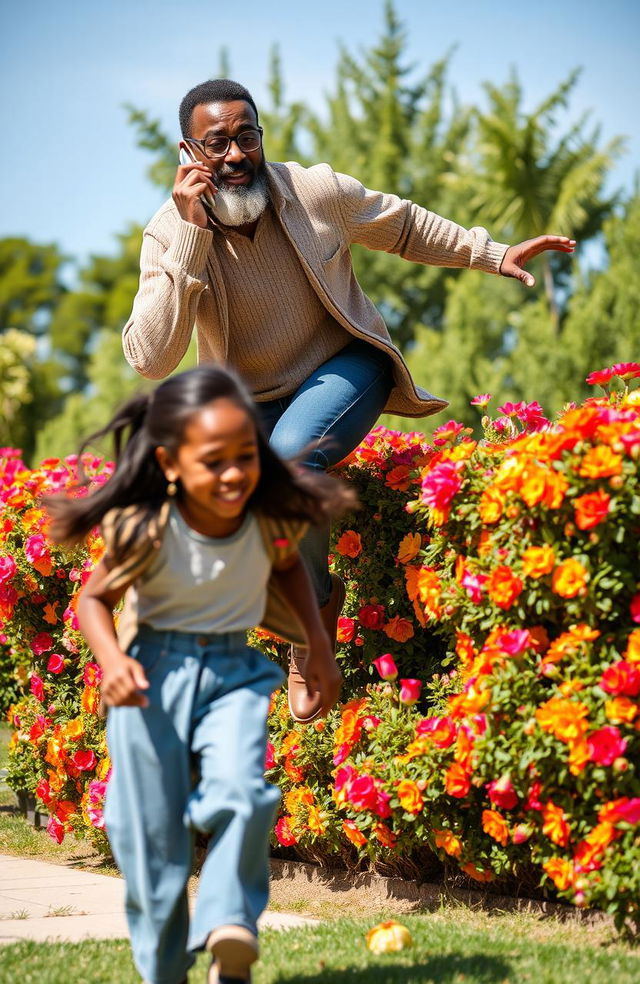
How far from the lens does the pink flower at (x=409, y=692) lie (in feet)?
12.4

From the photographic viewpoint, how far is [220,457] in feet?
8.64

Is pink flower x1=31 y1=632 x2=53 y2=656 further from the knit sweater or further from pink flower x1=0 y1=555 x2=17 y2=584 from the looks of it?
the knit sweater

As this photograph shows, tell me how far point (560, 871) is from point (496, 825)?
9.9 inches

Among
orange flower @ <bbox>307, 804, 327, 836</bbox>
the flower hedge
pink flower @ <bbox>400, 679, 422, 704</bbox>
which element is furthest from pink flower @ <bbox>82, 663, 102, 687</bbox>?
pink flower @ <bbox>400, 679, 422, 704</bbox>

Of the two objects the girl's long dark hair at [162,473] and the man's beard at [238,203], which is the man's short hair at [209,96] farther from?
the girl's long dark hair at [162,473]

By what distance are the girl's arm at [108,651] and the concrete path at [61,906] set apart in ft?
4.20

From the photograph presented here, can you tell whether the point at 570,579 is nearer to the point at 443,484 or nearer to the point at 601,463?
the point at 601,463

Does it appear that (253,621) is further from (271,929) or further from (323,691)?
(271,929)

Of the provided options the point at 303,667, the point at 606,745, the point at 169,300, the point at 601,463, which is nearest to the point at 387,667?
the point at 303,667

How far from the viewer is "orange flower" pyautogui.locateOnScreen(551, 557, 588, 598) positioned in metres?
3.18

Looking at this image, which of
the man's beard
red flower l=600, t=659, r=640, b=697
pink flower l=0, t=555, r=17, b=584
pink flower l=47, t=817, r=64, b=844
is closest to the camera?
red flower l=600, t=659, r=640, b=697

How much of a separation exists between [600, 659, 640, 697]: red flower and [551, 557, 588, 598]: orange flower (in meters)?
0.23

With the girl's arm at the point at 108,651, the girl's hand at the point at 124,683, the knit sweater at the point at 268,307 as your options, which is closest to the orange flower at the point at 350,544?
the knit sweater at the point at 268,307

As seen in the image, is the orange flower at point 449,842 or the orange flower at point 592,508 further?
the orange flower at point 449,842
